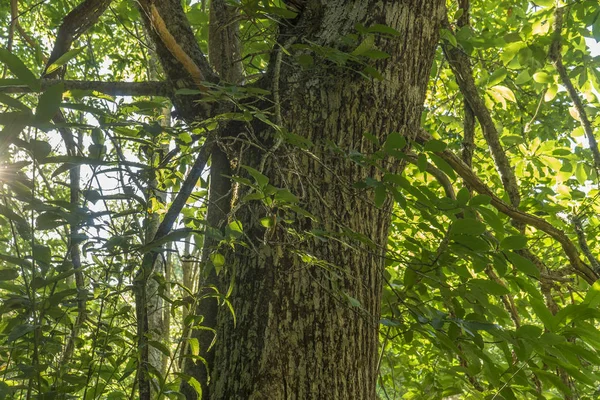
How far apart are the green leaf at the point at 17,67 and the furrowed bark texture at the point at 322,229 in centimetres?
49

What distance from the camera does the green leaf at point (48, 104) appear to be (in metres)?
0.83

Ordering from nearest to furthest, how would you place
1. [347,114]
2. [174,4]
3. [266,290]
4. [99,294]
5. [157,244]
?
[157,244] < [99,294] < [266,290] < [347,114] < [174,4]

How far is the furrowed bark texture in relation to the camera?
1157mm

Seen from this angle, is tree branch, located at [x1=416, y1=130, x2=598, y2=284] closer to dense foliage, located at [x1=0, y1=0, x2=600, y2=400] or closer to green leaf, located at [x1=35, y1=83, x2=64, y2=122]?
dense foliage, located at [x1=0, y1=0, x2=600, y2=400]

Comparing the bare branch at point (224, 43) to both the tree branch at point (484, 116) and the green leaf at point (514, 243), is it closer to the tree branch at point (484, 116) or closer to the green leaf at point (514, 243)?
the green leaf at point (514, 243)

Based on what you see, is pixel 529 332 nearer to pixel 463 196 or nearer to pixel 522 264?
pixel 522 264

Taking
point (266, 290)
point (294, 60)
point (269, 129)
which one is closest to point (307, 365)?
point (266, 290)

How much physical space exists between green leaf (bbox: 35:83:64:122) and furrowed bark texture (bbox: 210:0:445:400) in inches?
16.9

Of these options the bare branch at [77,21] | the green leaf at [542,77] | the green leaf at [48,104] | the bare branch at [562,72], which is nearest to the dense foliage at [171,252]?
the green leaf at [48,104]

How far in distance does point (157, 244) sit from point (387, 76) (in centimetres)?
87

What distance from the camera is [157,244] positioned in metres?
0.92

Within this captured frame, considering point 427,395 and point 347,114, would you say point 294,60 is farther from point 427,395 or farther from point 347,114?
point 427,395

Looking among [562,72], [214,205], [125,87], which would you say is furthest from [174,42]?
[562,72]

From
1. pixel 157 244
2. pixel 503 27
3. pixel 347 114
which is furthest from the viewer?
pixel 503 27
